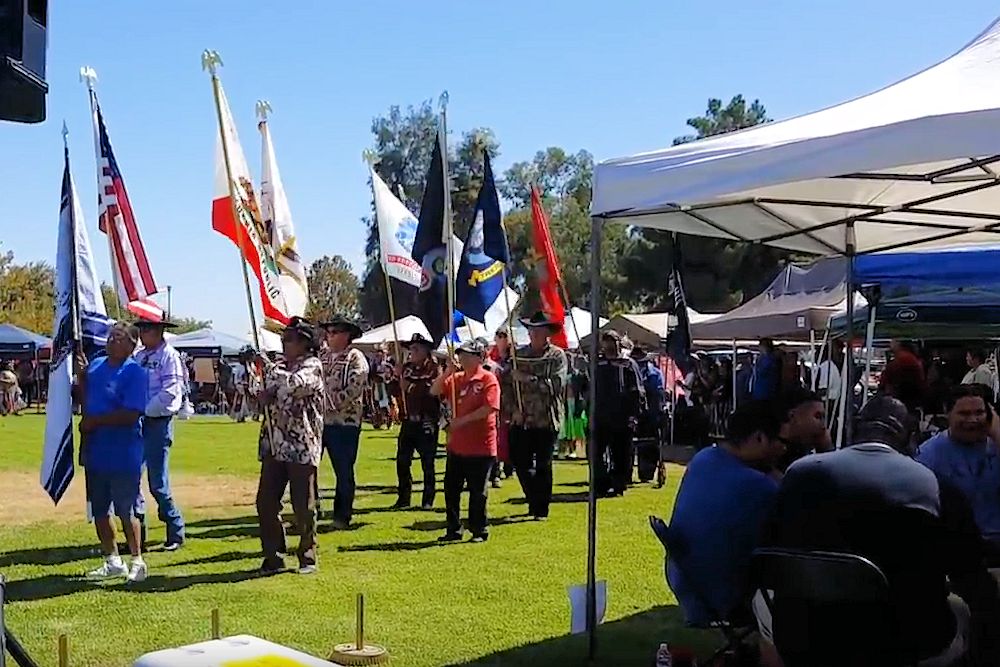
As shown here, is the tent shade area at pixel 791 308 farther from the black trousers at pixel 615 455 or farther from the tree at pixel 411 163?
the tree at pixel 411 163

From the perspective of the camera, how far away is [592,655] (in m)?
6.06

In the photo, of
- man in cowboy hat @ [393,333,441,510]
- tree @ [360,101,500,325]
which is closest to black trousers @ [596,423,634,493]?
man in cowboy hat @ [393,333,441,510]

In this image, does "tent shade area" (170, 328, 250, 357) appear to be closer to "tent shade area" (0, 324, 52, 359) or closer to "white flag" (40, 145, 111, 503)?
"tent shade area" (0, 324, 52, 359)

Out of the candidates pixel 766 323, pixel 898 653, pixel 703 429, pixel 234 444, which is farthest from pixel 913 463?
pixel 234 444

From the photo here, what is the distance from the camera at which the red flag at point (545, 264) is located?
41.7 feet

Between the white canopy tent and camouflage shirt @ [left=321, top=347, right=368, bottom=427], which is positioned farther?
camouflage shirt @ [left=321, top=347, right=368, bottom=427]

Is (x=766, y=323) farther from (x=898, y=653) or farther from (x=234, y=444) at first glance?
(x=898, y=653)

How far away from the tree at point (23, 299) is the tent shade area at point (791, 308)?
173 ft

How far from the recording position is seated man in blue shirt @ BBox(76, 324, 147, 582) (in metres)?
7.90

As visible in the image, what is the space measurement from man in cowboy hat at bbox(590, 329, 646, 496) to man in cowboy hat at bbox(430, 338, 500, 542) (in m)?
3.20

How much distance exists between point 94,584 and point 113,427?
1.22 m

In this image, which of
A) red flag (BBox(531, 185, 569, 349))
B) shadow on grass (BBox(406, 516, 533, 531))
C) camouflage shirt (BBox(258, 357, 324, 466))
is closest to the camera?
camouflage shirt (BBox(258, 357, 324, 466))

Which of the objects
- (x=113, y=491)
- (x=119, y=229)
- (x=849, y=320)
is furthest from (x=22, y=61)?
(x=849, y=320)

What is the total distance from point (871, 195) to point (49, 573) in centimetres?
656
